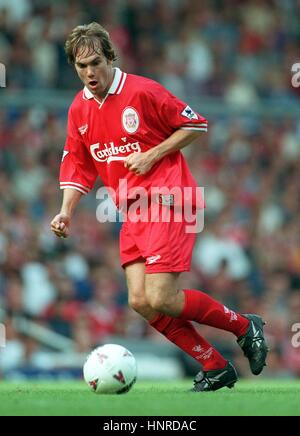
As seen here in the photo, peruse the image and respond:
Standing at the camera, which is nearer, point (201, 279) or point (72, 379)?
point (72, 379)

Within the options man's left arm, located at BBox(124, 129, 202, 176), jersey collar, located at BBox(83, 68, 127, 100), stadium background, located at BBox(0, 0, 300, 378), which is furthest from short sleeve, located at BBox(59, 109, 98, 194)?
stadium background, located at BBox(0, 0, 300, 378)

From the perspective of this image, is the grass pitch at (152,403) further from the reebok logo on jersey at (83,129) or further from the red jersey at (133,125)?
the reebok logo on jersey at (83,129)

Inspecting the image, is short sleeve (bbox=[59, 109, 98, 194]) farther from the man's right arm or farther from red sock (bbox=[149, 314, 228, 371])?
red sock (bbox=[149, 314, 228, 371])

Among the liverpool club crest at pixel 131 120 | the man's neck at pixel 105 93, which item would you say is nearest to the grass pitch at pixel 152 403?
the liverpool club crest at pixel 131 120

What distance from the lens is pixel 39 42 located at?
15.2 m

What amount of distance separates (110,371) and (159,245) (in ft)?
2.82

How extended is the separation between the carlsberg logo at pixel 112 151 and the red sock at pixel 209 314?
0.99m

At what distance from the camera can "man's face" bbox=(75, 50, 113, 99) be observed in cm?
732

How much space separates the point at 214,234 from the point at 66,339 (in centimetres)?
292

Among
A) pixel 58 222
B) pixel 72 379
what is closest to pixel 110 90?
pixel 58 222

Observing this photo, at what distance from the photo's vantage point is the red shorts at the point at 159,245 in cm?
731

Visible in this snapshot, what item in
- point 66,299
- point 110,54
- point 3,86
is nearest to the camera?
point 110,54

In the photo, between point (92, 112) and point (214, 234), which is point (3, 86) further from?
point (92, 112)

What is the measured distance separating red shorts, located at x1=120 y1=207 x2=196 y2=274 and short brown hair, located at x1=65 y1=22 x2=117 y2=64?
1145mm
